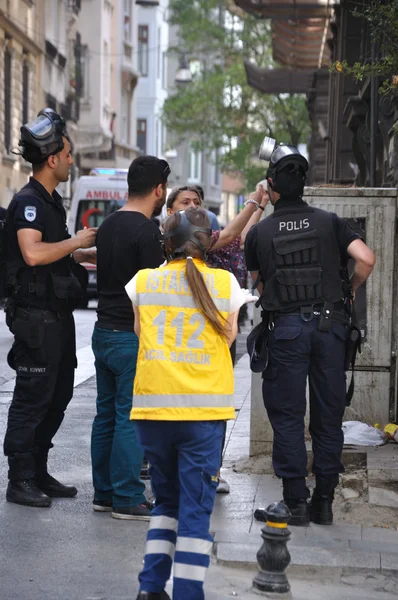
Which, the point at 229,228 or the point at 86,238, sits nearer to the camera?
the point at 86,238

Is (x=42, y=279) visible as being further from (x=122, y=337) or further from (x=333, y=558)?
(x=333, y=558)

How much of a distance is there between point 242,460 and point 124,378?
161cm

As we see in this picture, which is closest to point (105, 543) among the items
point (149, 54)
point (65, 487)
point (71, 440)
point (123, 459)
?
point (123, 459)

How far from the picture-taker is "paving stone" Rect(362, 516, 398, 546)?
6020mm

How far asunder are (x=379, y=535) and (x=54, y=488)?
195cm

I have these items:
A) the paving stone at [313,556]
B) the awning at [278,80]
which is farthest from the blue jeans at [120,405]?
the awning at [278,80]

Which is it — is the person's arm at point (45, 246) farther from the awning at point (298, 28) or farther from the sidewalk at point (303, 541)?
the awning at point (298, 28)

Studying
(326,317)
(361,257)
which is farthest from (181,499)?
(361,257)

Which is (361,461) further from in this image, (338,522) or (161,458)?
(161,458)

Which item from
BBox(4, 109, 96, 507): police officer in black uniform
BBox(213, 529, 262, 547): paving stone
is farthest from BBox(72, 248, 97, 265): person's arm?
BBox(213, 529, 262, 547): paving stone

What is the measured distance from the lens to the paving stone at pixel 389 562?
554 centimetres

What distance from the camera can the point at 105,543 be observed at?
19.7 feet

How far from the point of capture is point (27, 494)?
22.2 feet

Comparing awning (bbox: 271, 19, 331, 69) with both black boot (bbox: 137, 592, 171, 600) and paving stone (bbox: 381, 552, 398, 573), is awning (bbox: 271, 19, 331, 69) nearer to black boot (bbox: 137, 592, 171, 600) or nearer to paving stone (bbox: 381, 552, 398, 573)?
paving stone (bbox: 381, 552, 398, 573)
